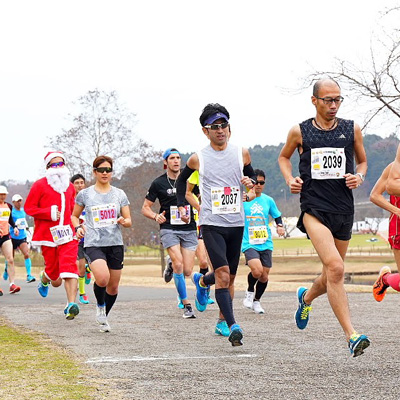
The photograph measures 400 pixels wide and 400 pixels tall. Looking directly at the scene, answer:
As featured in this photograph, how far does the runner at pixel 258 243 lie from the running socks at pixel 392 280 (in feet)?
10.1

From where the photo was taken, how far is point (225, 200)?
8547mm

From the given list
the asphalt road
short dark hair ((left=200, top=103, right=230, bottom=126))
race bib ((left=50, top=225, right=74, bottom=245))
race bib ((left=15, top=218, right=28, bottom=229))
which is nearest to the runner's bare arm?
short dark hair ((left=200, top=103, right=230, bottom=126))

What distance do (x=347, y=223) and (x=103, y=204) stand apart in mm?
3520

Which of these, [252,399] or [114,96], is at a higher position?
[114,96]

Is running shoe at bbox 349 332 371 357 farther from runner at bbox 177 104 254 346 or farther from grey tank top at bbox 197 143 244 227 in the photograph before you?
grey tank top at bbox 197 143 244 227

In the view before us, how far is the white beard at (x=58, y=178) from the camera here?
11.1 m

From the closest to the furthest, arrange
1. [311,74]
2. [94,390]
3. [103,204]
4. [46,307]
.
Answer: [94,390] < [103,204] < [46,307] < [311,74]

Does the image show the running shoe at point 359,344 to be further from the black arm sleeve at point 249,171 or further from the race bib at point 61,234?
the race bib at point 61,234

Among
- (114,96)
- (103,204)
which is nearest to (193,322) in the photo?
(103,204)

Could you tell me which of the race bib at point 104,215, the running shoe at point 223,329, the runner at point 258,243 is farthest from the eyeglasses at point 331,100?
the runner at point 258,243

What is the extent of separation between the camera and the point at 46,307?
13.9m

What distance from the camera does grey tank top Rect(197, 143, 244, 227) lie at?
852cm

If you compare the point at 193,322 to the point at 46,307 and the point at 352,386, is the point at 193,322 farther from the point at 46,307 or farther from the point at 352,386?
the point at 352,386

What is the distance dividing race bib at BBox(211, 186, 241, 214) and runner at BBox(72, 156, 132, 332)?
1752 millimetres
